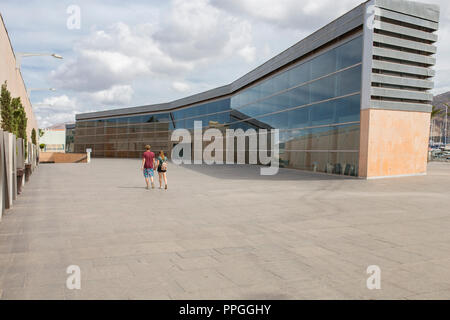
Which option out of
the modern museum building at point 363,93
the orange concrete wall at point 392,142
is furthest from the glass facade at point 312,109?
the orange concrete wall at point 392,142

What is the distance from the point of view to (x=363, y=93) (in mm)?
18734

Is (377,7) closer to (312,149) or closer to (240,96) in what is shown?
(312,149)

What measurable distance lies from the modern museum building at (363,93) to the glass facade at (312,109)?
0.20 ft

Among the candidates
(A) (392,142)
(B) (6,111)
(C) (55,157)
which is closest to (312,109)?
(A) (392,142)

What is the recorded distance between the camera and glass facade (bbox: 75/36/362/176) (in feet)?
65.2

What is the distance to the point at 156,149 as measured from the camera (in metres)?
53.8

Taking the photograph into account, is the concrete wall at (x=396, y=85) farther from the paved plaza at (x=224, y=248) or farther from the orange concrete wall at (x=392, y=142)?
the paved plaza at (x=224, y=248)

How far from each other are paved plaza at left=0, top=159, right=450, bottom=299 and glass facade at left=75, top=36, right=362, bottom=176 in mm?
9926

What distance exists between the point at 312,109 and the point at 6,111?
17427 mm

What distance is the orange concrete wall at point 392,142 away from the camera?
61.3 feet

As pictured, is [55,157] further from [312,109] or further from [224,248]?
[224,248]

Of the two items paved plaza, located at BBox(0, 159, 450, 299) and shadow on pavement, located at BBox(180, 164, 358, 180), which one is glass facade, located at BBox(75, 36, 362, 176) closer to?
shadow on pavement, located at BBox(180, 164, 358, 180)

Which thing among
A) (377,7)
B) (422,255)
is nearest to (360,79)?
(377,7)
